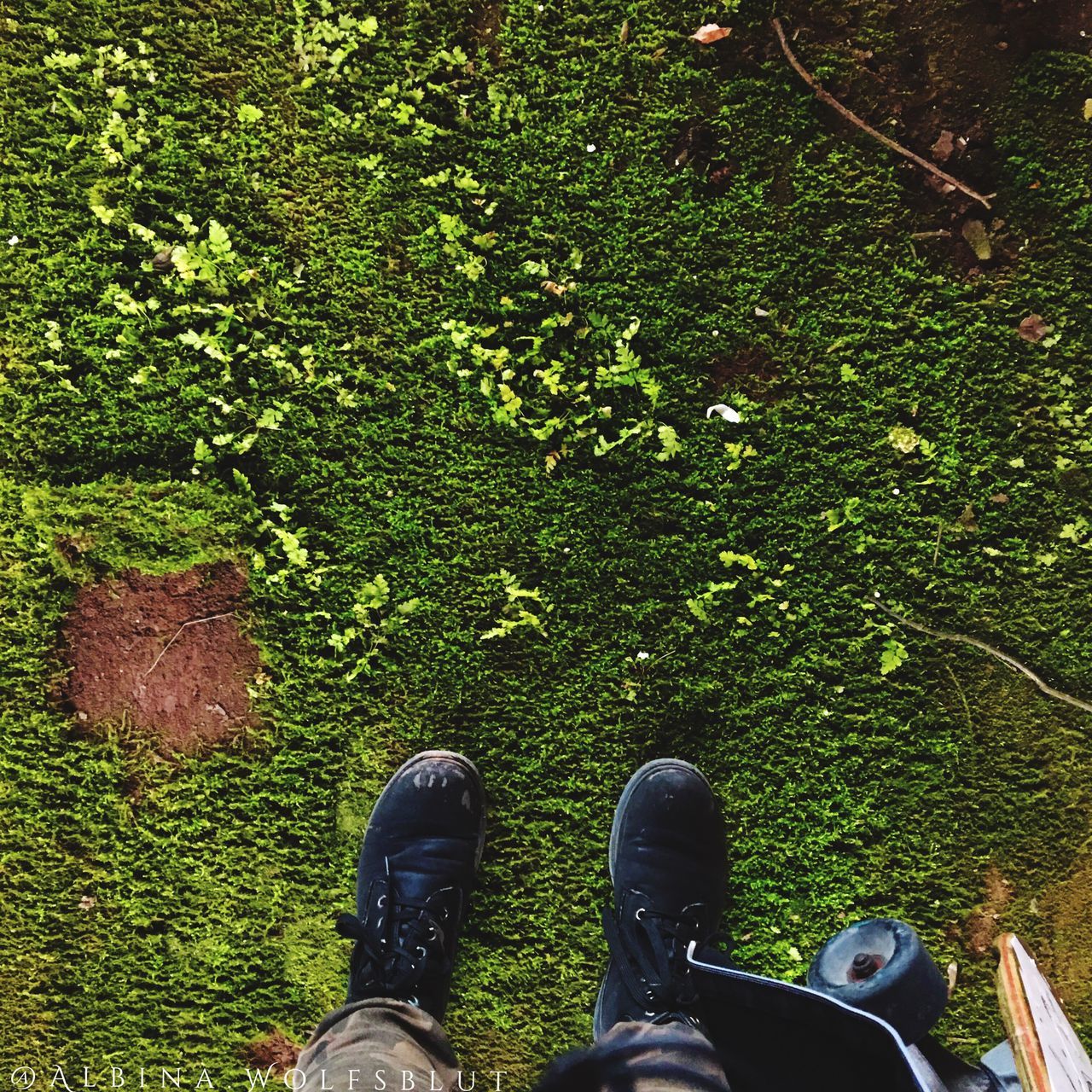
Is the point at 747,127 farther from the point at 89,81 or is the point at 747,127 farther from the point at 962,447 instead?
the point at 89,81

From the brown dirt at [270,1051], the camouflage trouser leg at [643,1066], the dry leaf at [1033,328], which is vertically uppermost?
the dry leaf at [1033,328]

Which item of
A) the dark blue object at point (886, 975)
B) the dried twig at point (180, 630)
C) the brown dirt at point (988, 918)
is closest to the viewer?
the dark blue object at point (886, 975)

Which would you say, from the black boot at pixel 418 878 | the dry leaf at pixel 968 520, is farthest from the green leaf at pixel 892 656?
the black boot at pixel 418 878

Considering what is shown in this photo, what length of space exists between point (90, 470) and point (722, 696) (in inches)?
102

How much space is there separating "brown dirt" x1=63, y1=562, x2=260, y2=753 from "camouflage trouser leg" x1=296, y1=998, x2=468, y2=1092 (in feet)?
3.70

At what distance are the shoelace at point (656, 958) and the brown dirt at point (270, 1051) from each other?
4.30ft

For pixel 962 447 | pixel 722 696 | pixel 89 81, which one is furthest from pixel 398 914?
pixel 89 81

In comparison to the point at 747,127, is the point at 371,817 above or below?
below

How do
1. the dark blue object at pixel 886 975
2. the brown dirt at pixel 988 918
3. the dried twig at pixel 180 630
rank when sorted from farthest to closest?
1. the dried twig at pixel 180 630
2. the brown dirt at pixel 988 918
3. the dark blue object at pixel 886 975

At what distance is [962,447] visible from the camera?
3.04 m

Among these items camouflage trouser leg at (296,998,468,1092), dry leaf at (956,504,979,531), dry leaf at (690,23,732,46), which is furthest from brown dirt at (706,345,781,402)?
camouflage trouser leg at (296,998,468,1092)

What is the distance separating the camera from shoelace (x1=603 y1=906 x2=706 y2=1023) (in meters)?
2.89

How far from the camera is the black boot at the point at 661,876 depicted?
2.96 meters

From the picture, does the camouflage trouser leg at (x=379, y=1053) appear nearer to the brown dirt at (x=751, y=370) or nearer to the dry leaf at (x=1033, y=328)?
the brown dirt at (x=751, y=370)
